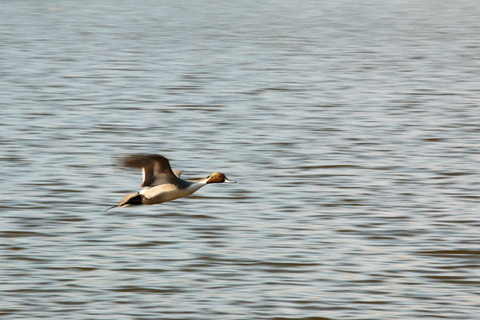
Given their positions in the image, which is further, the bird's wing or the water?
the water

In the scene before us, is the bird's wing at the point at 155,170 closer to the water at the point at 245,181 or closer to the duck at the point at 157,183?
the duck at the point at 157,183

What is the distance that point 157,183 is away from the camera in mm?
12453

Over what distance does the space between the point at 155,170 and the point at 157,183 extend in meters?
0.13

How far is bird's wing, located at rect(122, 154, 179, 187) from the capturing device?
12.4 m

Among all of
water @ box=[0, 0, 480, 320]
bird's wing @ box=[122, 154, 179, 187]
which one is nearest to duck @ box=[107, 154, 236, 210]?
bird's wing @ box=[122, 154, 179, 187]

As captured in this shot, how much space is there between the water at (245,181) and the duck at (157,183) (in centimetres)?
108

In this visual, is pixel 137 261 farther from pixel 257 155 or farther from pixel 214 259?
pixel 257 155

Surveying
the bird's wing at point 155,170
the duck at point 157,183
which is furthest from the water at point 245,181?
the bird's wing at point 155,170

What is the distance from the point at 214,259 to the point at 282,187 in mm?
Result: 3788

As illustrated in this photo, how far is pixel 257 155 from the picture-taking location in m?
19.9

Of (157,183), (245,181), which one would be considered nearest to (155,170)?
(157,183)

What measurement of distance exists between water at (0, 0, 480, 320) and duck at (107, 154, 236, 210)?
1.08 m

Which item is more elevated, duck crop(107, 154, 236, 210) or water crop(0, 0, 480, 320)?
duck crop(107, 154, 236, 210)

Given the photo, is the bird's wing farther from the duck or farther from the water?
the water
